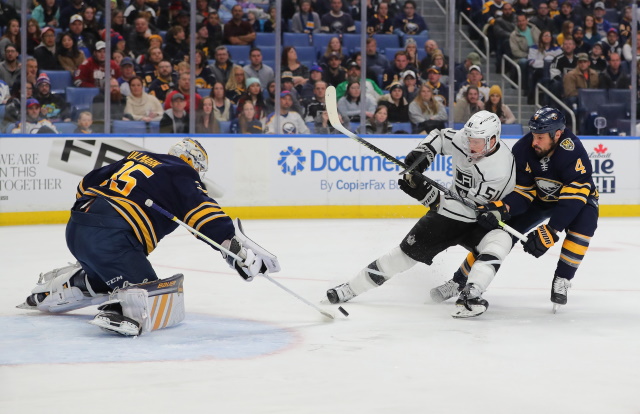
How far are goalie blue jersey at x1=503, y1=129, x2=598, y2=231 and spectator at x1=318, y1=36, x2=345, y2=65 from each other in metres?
4.62

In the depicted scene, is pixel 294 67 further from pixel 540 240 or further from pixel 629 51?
pixel 540 240

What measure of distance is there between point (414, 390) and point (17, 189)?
231 inches

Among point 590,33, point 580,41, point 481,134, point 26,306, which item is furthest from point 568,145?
point 590,33

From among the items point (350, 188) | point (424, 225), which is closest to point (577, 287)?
point (424, 225)

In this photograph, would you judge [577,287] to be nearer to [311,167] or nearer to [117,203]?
[117,203]

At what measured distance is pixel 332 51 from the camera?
9.27m

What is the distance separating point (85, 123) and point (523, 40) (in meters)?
4.39

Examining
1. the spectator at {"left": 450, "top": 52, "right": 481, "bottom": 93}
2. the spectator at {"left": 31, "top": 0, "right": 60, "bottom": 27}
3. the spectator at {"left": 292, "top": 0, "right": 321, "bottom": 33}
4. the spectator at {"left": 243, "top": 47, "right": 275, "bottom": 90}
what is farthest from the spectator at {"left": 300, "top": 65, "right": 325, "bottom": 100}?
the spectator at {"left": 31, "top": 0, "right": 60, "bottom": 27}

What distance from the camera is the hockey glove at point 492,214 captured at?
455 centimetres

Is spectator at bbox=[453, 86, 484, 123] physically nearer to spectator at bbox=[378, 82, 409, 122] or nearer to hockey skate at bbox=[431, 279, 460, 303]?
spectator at bbox=[378, 82, 409, 122]

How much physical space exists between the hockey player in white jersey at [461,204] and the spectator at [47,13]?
481 cm

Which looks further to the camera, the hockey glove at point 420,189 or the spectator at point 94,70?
the spectator at point 94,70

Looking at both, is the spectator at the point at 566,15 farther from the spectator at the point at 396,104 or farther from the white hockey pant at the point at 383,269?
the white hockey pant at the point at 383,269

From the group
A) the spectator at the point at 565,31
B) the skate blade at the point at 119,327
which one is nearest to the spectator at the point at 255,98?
the spectator at the point at 565,31
